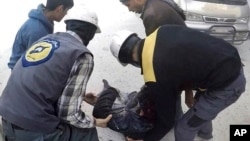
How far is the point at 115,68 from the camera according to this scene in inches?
149

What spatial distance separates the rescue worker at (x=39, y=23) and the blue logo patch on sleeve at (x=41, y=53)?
57 centimetres

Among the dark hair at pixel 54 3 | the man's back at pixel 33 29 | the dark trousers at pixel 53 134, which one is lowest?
the dark trousers at pixel 53 134

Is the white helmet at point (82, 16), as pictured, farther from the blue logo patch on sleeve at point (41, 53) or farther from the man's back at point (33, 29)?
the man's back at point (33, 29)

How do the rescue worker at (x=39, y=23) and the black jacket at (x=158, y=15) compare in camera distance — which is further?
the black jacket at (x=158, y=15)

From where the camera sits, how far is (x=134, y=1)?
265 cm

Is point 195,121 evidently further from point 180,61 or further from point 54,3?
point 54,3

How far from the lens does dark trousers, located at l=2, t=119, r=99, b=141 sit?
5.86 ft

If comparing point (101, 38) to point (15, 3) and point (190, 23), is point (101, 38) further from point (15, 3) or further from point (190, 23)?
point (15, 3)

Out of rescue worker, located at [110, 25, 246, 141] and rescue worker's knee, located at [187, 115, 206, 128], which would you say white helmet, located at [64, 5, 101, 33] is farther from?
rescue worker's knee, located at [187, 115, 206, 128]

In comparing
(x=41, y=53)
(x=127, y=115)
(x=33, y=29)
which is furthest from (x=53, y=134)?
(x=33, y=29)

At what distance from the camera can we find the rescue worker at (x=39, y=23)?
90.5 inches

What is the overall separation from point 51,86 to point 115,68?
216 centimetres

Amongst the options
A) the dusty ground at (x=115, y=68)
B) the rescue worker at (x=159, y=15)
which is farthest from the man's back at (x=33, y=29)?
the dusty ground at (x=115, y=68)

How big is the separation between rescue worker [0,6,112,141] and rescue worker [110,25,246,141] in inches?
13.4
